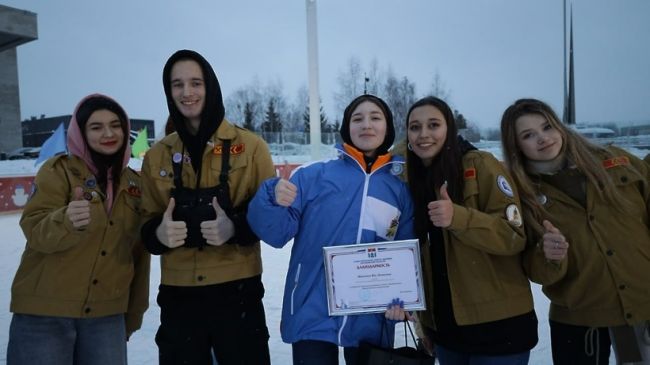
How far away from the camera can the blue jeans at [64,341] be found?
2754mm

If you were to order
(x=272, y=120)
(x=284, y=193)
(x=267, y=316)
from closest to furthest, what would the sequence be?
(x=284, y=193) → (x=267, y=316) → (x=272, y=120)

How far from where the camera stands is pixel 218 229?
8.50 feet

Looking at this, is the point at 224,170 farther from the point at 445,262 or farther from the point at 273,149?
the point at 273,149

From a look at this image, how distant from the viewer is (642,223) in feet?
8.98

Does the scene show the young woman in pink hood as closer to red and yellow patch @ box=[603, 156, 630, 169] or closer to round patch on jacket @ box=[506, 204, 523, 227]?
round patch on jacket @ box=[506, 204, 523, 227]

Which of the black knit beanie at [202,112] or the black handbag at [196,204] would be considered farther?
the black knit beanie at [202,112]

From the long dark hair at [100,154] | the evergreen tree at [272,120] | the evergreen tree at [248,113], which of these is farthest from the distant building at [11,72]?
the long dark hair at [100,154]

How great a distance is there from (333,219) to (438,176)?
647 mm

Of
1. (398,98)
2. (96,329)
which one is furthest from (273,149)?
(96,329)

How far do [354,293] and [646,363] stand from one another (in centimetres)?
178

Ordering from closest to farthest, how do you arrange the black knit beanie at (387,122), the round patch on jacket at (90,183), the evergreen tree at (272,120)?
the black knit beanie at (387,122)
the round patch on jacket at (90,183)
the evergreen tree at (272,120)

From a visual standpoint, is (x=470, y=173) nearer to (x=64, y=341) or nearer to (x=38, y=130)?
(x=64, y=341)

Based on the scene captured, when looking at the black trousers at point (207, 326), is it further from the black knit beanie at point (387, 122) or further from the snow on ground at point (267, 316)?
the snow on ground at point (267, 316)

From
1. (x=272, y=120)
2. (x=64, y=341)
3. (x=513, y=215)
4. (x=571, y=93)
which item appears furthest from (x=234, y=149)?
(x=272, y=120)
